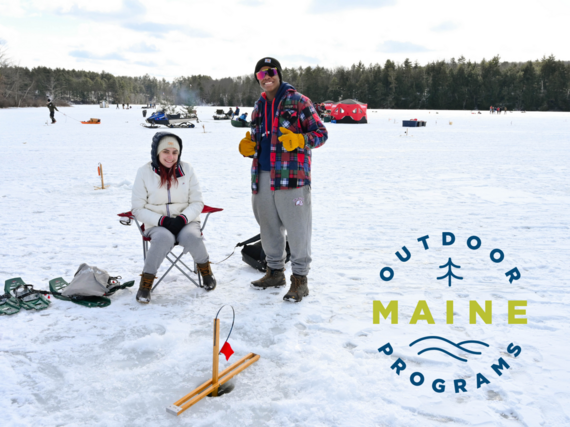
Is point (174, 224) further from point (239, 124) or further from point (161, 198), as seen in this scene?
point (239, 124)

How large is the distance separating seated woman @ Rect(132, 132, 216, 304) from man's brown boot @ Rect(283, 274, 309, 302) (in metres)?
0.69

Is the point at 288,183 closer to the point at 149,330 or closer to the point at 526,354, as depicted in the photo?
the point at 149,330

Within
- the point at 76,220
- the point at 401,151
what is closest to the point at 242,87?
the point at 401,151

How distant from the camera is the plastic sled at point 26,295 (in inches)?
123

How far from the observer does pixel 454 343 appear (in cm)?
267

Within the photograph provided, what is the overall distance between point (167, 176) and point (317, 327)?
162cm

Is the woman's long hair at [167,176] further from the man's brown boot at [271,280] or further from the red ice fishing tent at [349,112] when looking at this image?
the red ice fishing tent at [349,112]

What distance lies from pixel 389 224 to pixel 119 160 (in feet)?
26.1

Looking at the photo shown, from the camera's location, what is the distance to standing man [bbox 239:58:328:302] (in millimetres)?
3115

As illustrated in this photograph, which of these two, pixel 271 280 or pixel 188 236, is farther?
pixel 271 280

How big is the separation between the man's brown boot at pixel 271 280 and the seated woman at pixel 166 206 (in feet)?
1.32

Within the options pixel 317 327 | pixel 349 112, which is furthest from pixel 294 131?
pixel 349 112

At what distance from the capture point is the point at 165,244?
10.6 ft

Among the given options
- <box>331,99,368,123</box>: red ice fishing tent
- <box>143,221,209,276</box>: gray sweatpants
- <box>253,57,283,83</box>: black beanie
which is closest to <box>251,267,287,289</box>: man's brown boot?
<box>143,221,209,276</box>: gray sweatpants
